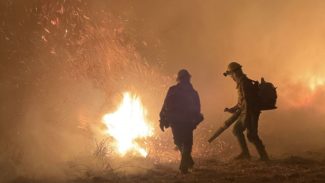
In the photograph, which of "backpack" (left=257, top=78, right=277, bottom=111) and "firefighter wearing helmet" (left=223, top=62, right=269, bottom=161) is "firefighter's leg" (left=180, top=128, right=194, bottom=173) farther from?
"backpack" (left=257, top=78, right=277, bottom=111)

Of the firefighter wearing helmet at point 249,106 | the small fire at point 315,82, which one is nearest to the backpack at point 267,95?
the firefighter wearing helmet at point 249,106

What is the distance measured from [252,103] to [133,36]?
20.5 feet

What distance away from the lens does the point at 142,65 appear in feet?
49.9

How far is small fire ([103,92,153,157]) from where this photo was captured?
11078mm

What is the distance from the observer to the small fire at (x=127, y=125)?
11.1m

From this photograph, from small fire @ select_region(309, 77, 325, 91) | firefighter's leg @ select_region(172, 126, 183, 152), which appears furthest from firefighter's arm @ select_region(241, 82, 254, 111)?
small fire @ select_region(309, 77, 325, 91)

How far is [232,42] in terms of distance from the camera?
17.8 metres

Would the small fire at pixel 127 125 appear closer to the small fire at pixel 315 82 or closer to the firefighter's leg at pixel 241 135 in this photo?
the firefighter's leg at pixel 241 135

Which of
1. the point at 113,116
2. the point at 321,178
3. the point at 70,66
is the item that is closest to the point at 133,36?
the point at 70,66

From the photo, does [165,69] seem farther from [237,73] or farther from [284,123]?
[237,73]

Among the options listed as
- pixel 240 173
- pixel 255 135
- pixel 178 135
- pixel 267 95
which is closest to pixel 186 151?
pixel 178 135

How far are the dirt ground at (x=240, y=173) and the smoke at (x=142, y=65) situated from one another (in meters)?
1.62

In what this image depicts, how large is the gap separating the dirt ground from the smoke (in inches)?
63.7

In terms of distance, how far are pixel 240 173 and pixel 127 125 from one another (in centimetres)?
322
